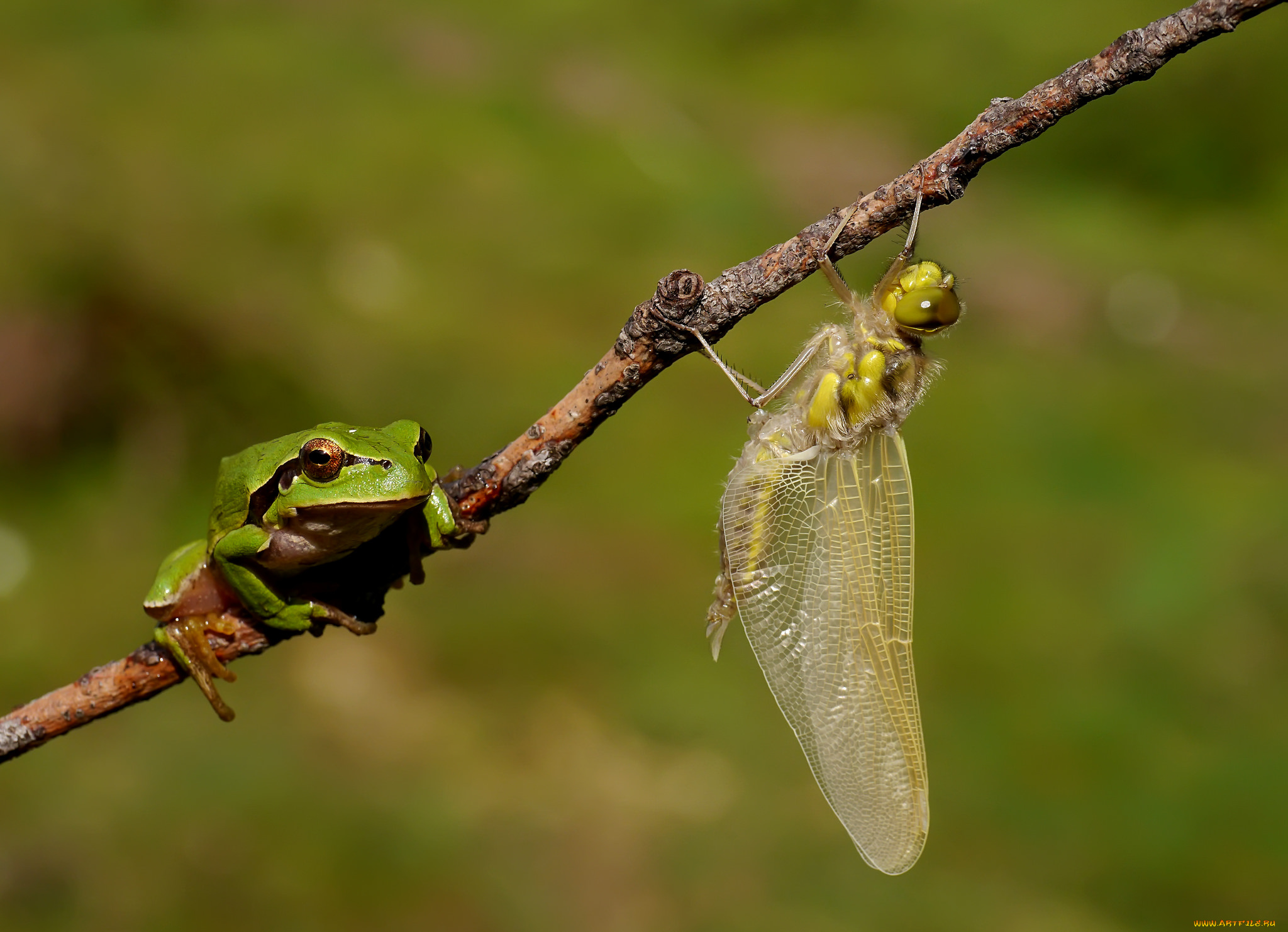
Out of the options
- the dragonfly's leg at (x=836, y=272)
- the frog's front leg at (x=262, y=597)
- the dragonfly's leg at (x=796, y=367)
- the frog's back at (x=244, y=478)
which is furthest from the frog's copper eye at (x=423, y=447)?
the dragonfly's leg at (x=836, y=272)

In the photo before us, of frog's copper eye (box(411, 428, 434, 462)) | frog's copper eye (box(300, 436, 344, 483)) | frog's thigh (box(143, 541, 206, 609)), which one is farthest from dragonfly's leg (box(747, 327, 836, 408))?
frog's thigh (box(143, 541, 206, 609))

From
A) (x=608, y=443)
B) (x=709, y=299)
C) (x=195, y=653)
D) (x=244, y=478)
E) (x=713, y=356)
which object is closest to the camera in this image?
(x=709, y=299)

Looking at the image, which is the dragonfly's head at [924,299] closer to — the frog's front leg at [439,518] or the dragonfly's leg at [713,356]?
the dragonfly's leg at [713,356]

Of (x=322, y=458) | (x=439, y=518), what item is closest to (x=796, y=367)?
(x=439, y=518)

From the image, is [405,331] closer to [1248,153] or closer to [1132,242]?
[1132,242]

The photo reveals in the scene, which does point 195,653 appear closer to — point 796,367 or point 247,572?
point 247,572

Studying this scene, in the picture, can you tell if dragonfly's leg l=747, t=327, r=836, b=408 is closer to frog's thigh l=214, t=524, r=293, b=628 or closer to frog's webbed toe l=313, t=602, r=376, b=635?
frog's webbed toe l=313, t=602, r=376, b=635
